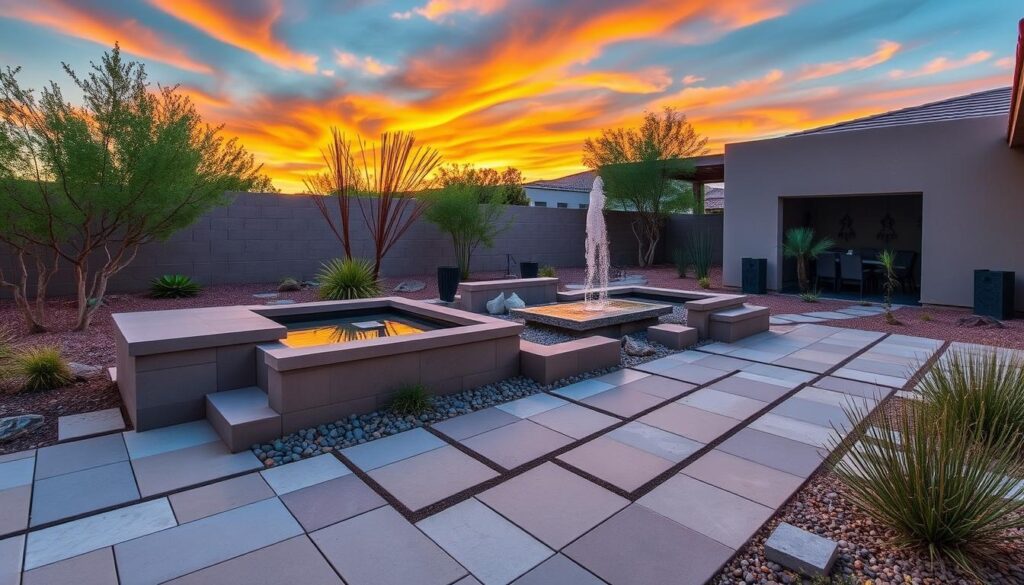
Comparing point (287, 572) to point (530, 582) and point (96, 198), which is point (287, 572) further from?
point (96, 198)

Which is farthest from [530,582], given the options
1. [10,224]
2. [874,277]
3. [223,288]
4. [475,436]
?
[874,277]

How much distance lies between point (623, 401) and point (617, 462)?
1.02 m

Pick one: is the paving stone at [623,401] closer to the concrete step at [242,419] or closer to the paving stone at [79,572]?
the concrete step at [242,419]

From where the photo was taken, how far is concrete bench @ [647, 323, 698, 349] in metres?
5.33

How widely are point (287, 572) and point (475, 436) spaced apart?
54.0 inches

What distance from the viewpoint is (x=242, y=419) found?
2.84m

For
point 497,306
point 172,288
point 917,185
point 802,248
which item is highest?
point 917,185

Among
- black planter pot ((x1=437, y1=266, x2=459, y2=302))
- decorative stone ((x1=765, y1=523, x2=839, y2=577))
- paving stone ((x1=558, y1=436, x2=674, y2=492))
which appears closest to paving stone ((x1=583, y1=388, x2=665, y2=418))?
paving stone ((x1=558, y1=436, x2=674, y2=492))

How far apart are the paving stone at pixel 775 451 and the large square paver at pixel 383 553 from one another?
1.77 metres

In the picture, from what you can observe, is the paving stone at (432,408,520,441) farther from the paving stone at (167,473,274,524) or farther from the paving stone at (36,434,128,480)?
the paving stone at (36,434,128,480)

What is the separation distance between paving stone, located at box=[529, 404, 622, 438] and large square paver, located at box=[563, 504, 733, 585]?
0.96 m

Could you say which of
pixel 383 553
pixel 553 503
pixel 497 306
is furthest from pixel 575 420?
pixel 497 306

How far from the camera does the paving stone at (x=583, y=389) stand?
380 centimetres

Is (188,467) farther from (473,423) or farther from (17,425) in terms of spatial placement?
(473,423)
